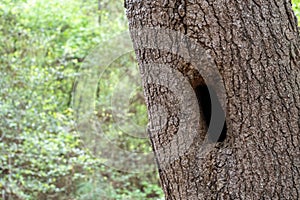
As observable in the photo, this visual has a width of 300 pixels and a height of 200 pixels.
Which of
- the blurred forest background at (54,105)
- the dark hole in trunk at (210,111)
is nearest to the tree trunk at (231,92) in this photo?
the dark hole in trunk at (210,111)

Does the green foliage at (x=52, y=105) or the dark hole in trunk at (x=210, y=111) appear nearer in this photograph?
the dark hole in trunk at (x=210, y=111)

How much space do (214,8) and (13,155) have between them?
161 inches

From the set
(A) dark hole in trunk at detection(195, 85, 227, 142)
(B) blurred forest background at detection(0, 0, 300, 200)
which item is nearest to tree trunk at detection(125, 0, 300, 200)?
(A) dark hole in trunk at detection(195, 85, 227, 142)

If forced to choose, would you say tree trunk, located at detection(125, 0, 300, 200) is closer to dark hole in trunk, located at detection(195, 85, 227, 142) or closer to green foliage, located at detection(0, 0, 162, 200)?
dark hole in trunk, located at detection(195, 85, 227, 142)

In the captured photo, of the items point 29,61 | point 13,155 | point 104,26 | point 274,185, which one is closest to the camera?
point 274,185

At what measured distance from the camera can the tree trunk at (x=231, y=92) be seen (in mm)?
1870

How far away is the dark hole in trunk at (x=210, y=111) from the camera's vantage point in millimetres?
1920

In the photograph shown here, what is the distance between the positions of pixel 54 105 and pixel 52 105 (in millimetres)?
80

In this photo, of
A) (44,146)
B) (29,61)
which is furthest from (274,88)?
(29,61)

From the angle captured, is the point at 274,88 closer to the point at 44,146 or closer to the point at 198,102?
the point at 198,102

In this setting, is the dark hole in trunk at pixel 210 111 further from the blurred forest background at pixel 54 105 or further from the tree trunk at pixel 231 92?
the blurred forest background at pixel 54 105

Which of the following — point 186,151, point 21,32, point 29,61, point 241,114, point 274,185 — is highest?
point 21,32

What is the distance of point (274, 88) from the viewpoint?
1.88 meters

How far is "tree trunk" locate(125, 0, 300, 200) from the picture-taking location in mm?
1870
